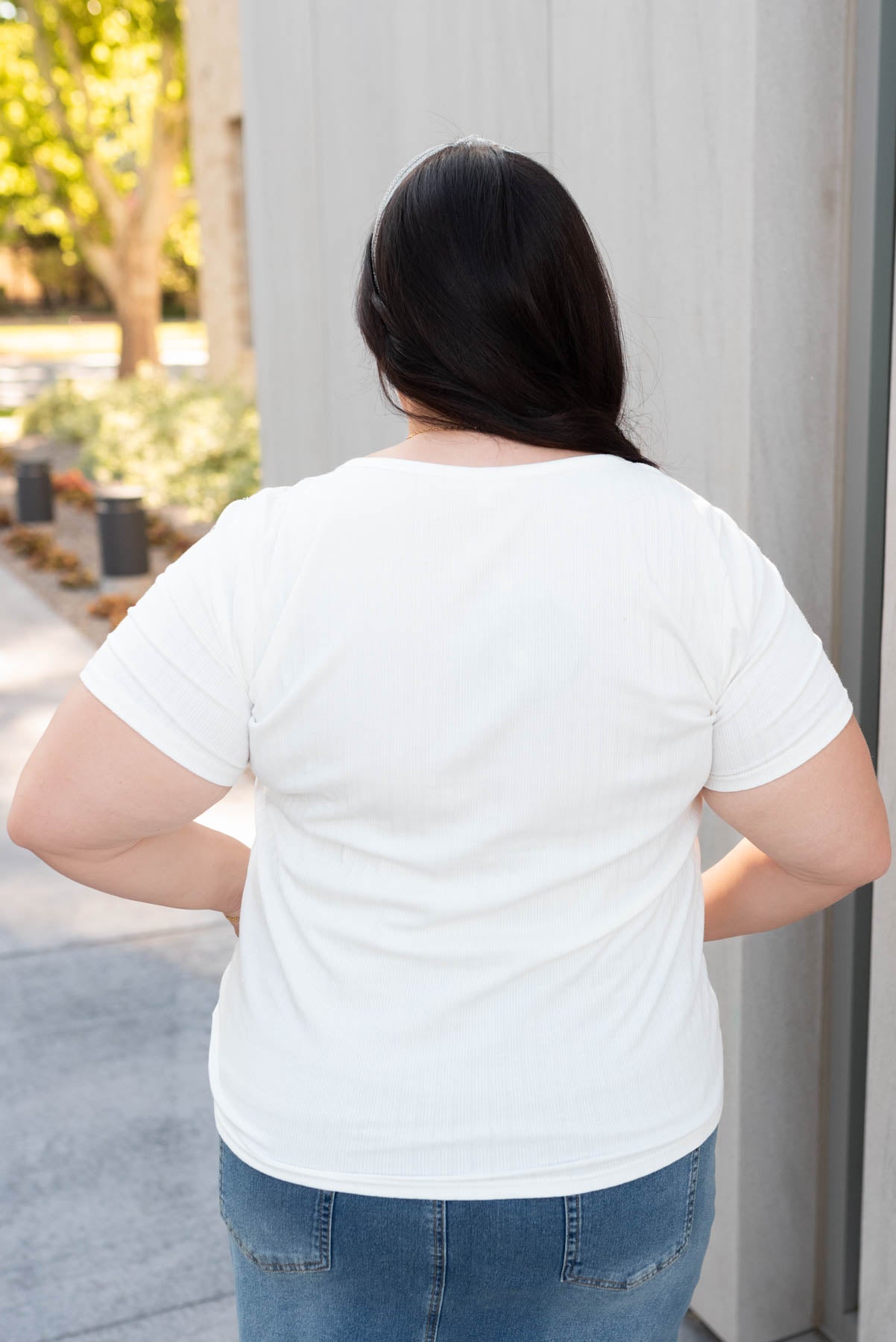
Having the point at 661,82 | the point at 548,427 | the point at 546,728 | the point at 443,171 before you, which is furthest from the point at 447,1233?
the point at 661,82

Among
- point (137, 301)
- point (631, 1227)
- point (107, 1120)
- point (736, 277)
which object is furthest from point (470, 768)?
point (137, 301)

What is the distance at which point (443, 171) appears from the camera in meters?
1.31

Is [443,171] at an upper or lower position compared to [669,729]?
upper

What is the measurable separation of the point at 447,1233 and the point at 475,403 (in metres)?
0.79

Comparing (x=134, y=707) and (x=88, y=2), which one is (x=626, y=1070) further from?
(x=88, y=2)

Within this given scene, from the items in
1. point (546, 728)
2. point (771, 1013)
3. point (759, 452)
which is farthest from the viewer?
point (771, 1013)

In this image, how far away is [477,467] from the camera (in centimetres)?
130

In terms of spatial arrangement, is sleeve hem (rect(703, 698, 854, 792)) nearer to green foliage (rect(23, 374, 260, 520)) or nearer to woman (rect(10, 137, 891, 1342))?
A: woman (rect(10, 137, 891, 1342))

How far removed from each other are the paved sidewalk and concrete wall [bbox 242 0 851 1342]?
482mm

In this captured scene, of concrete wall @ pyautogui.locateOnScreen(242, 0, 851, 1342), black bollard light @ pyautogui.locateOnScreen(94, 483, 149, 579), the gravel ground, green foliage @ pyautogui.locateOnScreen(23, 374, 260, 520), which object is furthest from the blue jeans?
green foliage @ pyautogui.locateOnScreen(23, 374, 260, 520)

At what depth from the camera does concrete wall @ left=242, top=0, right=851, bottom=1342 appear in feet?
7.91

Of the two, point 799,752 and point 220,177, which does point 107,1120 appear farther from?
point 220,177

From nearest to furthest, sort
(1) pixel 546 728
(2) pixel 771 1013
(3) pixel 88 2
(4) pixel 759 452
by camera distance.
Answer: (1) pixel 546 728 < (4) pixel 759 452 < (2) pixel 771 1013 < (3) pixel 88 2

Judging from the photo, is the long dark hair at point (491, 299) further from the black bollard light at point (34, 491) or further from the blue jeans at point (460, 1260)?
the black bollard light at point (34, 491)
